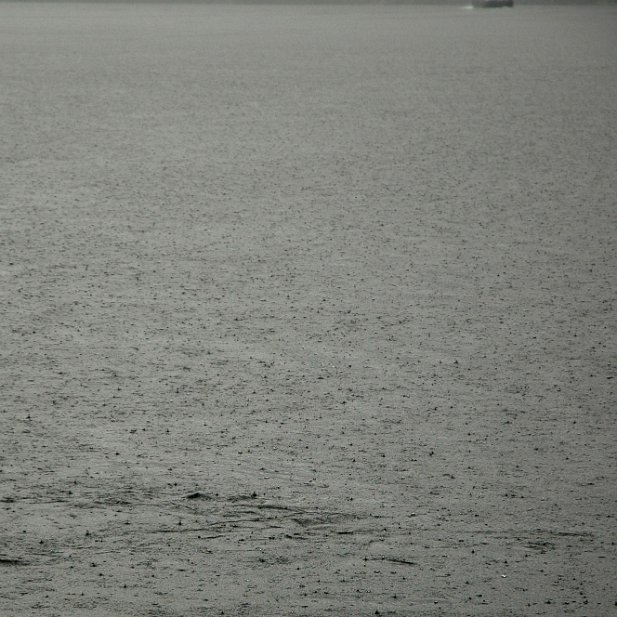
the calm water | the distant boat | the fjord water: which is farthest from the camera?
the distant boat

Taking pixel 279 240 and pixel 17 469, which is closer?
pixel 17 469

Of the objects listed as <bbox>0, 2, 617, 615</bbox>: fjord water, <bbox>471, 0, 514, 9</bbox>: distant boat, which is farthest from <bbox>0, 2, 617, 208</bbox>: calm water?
<bbox>471, 0, 514, 9</bbox>: distant boat

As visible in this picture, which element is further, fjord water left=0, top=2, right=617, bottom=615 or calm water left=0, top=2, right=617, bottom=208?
calm water left=0, top=2, right=617, bottom=208

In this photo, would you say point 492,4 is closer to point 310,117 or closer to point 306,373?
point 310,117

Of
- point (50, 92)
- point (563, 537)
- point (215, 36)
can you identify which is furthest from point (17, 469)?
point (215, 36)

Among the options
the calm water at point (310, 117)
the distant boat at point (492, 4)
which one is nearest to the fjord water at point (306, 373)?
the calm water at point (310, 117)

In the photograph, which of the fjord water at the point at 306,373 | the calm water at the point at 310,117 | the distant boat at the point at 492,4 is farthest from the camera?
the distant boat at the point at 492,4

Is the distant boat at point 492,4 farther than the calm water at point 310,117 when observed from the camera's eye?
Yes

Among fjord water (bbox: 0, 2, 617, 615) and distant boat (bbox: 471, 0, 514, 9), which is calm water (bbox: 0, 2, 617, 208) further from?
distant boat (bbox: 471, 0, 514, 9)

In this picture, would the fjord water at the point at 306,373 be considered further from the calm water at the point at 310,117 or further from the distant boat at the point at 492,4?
the distant boat at the point at 492,4

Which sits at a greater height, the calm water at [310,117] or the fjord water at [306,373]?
the calm water at [310,117]

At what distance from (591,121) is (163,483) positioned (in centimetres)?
1147

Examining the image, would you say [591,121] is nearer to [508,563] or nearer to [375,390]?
[375,390]

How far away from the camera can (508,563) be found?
3.67 metres
